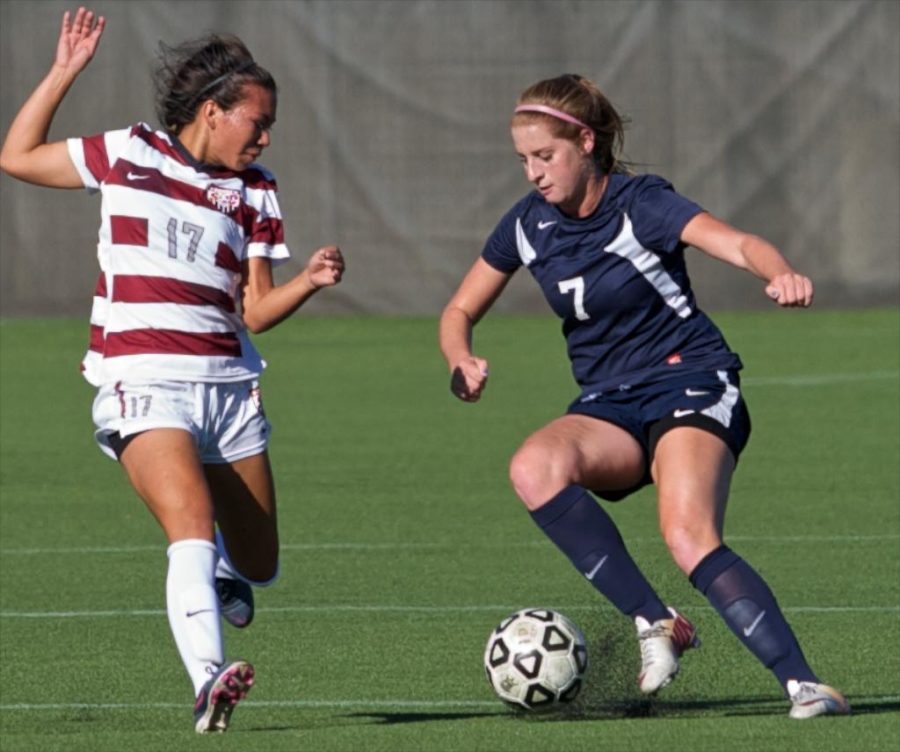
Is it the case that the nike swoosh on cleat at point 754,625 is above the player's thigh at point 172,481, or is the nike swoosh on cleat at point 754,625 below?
below

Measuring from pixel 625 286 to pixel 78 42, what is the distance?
5.37ft

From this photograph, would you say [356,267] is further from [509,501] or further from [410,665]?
[410,665]

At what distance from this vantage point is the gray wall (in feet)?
65.1

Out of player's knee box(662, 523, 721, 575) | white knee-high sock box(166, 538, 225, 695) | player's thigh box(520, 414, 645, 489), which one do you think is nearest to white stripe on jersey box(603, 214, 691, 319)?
player's thigh box(520, 414, 645, 489)

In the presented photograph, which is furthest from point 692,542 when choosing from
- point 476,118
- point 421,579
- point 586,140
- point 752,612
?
point 476,118

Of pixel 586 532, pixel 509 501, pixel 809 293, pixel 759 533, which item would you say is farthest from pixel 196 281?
pixel 509 501

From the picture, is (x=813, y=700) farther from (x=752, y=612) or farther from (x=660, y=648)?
(x=660, y=648)

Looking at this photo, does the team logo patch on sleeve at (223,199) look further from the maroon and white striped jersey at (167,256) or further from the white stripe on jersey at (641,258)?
the white stripe on jersey at (641,258)

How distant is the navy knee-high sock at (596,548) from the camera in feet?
19.6

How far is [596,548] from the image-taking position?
6004mm

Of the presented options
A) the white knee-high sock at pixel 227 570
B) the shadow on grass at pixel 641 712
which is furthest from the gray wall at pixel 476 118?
the shadow on grass at pixel 641 712

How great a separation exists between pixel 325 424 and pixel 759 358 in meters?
4.44

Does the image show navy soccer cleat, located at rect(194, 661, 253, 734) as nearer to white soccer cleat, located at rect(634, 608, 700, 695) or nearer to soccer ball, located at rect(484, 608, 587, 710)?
soccer ball, located at rect(484, 608, 587, 710)

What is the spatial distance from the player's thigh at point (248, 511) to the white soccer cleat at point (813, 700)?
1567 mm
